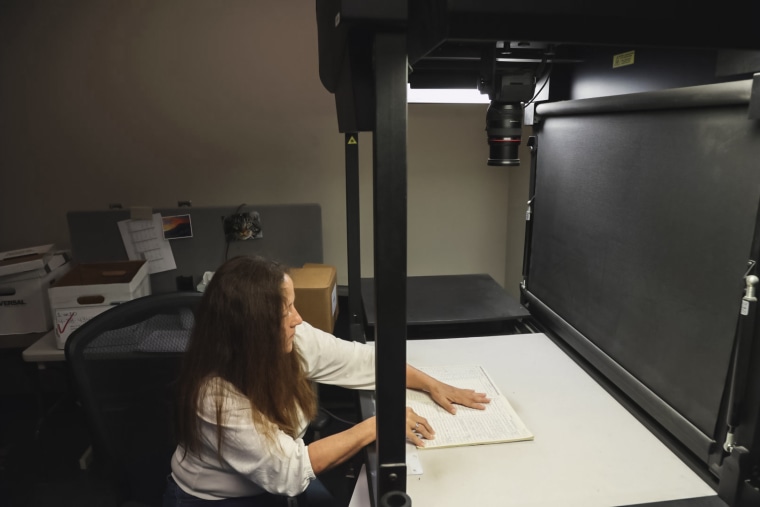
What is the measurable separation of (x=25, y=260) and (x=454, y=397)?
1.82 metres

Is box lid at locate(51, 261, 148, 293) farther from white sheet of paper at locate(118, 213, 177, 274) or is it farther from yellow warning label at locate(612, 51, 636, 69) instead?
yellow warning label at locate(612, 51, 636, 69)

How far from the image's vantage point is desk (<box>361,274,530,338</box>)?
1435mm

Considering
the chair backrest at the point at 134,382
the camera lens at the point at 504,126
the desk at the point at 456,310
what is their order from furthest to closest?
1. the desk at the point at 456,310
2. the camera lens at the point at 504,126
3. the chair backrest at the point at 134,382

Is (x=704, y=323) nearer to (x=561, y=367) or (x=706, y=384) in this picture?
(x=706, y=384)

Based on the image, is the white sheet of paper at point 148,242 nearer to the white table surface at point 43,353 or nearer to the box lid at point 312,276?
the white table surface at point 43,353

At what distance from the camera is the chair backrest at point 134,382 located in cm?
105

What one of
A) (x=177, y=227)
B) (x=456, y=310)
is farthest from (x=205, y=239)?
(x=456, y=310)

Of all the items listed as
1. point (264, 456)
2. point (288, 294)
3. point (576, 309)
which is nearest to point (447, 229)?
point (576, 309)

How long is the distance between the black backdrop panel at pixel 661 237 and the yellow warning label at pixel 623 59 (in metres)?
0.10

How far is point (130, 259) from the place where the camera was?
2088 millimetres

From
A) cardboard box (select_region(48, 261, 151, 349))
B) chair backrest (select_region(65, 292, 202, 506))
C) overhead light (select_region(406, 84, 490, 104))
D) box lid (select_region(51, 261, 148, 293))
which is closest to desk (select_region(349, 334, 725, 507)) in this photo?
chair backrest (select_region(65, 292, 202, 506))

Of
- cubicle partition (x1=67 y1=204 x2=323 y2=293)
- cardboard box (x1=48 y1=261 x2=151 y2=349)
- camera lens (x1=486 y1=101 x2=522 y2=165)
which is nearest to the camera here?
camera lens (x1=486 y1=101 x2=522 y2=165)

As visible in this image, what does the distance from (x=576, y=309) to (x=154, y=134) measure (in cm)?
212

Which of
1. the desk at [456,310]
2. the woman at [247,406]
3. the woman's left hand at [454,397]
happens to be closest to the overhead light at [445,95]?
the desk at [456,310]
